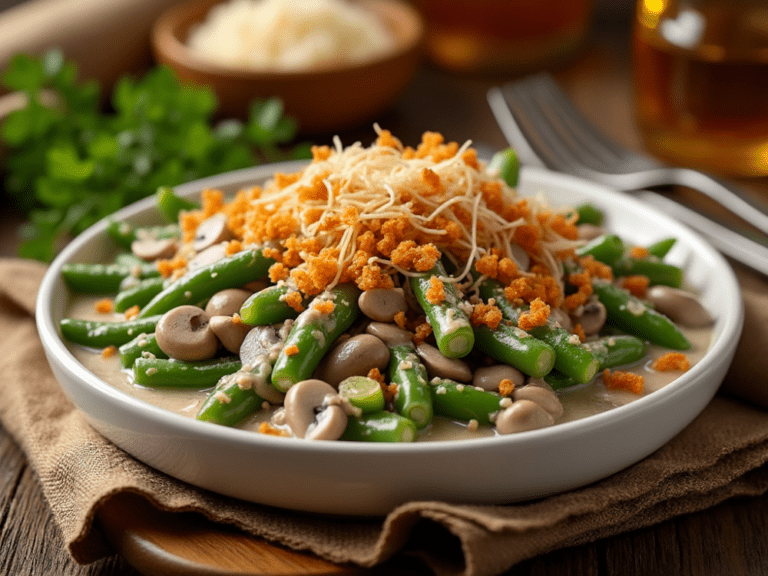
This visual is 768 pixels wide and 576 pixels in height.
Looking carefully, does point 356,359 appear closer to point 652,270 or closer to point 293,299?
point 293,299

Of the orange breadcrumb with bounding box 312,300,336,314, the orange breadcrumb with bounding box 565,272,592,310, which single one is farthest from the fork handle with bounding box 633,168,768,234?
the orange breadcrumb with bounding box 312,300,336,314

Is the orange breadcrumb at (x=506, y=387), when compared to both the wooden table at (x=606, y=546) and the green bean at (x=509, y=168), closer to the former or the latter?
the wooden table at (x=606, y=546)

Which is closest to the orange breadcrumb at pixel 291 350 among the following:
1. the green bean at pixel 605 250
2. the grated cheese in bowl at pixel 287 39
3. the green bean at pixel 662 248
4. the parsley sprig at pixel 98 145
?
the green bean at pixel 605 250

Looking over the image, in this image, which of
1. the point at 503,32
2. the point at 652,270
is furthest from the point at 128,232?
the point at 503,32

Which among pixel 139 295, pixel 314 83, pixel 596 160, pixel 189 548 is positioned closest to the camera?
pixel 189 548

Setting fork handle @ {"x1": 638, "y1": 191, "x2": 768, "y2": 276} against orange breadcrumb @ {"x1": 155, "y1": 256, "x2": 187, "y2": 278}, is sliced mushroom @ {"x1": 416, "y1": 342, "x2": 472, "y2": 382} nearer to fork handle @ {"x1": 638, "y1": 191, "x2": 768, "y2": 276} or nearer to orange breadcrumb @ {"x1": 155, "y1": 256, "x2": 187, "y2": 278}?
orange breadcrumb @ {"x1": 155, "y1": 256, "x2": 187, "y2": 278}

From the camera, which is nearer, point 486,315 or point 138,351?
point 486,315
